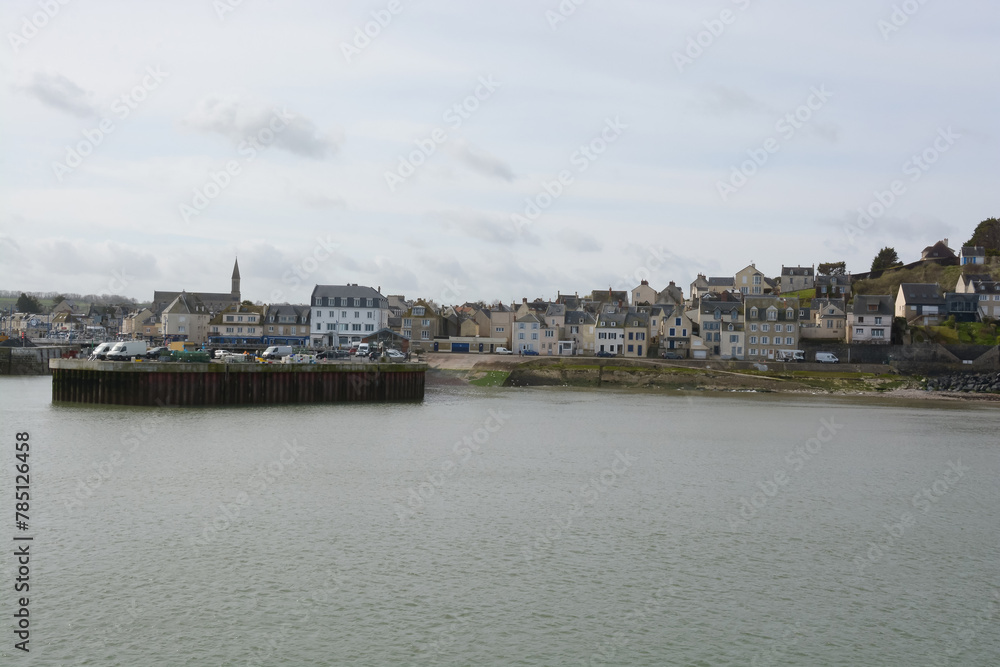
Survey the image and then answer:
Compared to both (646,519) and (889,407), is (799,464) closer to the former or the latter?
(646,519)

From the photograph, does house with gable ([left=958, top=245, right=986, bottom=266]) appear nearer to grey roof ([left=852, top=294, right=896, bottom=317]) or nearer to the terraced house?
grey roof ([left=852, top=294, right=896, bottom=317])

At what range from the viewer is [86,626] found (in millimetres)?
16578

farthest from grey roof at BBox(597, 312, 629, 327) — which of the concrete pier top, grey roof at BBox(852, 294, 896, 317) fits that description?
the concrete pier top

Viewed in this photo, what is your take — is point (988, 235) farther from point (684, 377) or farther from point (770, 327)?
point (684, 377)

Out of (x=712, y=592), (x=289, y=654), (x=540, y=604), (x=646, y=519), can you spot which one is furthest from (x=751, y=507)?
(x=289, y=654)

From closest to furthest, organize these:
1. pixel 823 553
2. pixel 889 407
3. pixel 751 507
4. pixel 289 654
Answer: pixel 289 654 < pixel 823 553 < pixel 751 507 < pixel 889 407

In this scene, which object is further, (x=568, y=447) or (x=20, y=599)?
(x=568, y=447)

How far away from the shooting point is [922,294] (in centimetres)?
10275

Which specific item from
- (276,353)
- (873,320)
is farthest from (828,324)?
(276,353)

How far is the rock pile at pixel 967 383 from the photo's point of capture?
266 feet

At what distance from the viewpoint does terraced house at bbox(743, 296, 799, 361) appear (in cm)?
9850

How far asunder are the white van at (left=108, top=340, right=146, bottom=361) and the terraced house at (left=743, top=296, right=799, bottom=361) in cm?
6812

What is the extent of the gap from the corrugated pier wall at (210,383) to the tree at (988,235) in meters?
109

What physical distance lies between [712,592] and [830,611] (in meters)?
2.64
